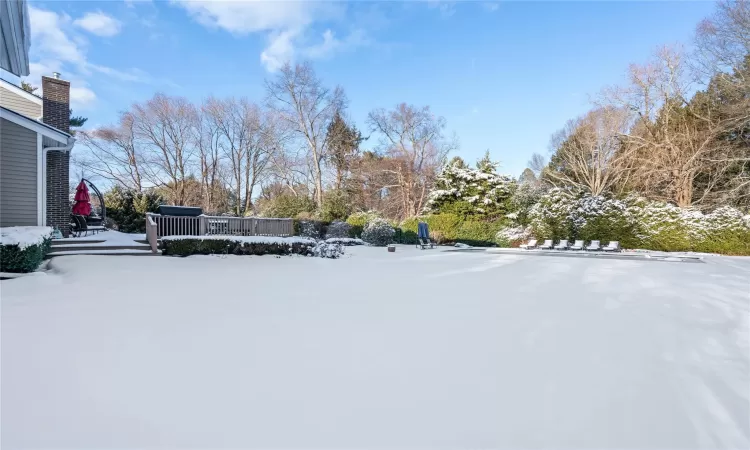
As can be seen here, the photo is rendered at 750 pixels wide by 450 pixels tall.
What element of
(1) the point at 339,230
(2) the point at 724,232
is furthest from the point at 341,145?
(2) the point at 724,232

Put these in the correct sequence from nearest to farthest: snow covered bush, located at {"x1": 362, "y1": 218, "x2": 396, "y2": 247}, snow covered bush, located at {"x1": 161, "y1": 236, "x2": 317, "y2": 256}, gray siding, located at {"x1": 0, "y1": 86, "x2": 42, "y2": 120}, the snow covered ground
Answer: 1. the snow covered ground
2. snow covered bush, located at {"x1": 161, "y1": 236, "x2": 317, "y2": 256}
3. gray siding, located at {"x1": 0, "y1": 86, "x2": 42, "y2": 120}
4. snow covered bush, located at {"x1": 362, "y1": 218, "x2": 396, "y2": 247}

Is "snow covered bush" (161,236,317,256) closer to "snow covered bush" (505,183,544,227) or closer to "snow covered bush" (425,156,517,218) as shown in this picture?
"snow covered bush" (425,156,517,218)

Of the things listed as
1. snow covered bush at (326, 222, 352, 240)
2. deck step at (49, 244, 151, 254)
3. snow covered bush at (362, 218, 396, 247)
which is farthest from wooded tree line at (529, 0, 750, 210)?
deck step at (49, 244, 151, 254)

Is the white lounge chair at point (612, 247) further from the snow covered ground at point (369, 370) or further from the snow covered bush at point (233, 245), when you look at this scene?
the snow covered bush at point (233, 245)

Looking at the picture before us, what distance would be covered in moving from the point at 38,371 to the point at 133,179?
2674 cm

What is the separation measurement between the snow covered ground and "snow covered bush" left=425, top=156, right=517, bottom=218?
14.3 meters

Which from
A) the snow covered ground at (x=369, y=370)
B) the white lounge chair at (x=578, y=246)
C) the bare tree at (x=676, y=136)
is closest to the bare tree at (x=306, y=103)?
the white lounge chair at (x=578, y=246)

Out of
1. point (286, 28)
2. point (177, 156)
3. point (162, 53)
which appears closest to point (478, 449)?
point (286, 28)

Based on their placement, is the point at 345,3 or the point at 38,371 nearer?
the point at 38,371

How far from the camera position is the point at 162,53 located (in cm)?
1480

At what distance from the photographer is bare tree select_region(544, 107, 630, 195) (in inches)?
779

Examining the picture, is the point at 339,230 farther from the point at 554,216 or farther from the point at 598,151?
the point at 598,151

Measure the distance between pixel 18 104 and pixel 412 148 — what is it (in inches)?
834

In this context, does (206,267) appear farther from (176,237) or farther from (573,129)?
(573,129)
